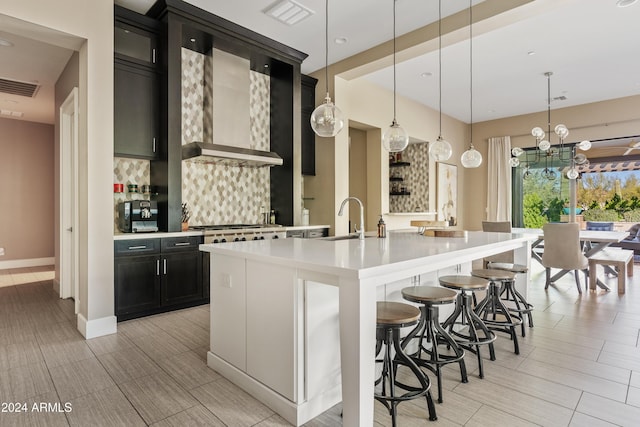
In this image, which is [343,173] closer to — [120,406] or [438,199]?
[438,199]

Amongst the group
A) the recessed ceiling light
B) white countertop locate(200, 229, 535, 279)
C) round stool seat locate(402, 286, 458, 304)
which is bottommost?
round stool seat locate(402, 286, 458, 304)

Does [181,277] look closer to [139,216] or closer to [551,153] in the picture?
[139,216]

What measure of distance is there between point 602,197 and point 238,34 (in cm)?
876

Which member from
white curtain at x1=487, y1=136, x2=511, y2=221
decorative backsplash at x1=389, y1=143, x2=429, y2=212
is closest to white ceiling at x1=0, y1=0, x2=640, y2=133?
decorative backsplash at x1=389, y1=143, x2=429, y2=212

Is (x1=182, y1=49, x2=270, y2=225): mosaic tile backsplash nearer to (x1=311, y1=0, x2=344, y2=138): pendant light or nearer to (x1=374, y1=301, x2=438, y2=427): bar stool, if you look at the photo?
(x1=311, y1=0, x2=344, y2=138): pendant light

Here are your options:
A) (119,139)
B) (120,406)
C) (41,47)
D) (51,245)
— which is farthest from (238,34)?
(51,245)

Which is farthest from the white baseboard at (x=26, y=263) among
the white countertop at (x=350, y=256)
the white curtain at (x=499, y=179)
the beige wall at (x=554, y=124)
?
the white curtain at (x=499, y=179)

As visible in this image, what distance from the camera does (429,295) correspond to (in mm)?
2238

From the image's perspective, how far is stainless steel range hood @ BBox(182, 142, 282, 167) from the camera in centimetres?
395

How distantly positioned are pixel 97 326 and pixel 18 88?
14.2ft

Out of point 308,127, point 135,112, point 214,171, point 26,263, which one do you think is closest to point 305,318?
point 135,112

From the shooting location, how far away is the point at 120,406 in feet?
6.53

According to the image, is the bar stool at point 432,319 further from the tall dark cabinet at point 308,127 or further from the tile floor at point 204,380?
the tall dark cabinet at point 308,127

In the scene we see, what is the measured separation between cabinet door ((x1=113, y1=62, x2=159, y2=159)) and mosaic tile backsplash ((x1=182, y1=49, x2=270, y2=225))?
51 cm
